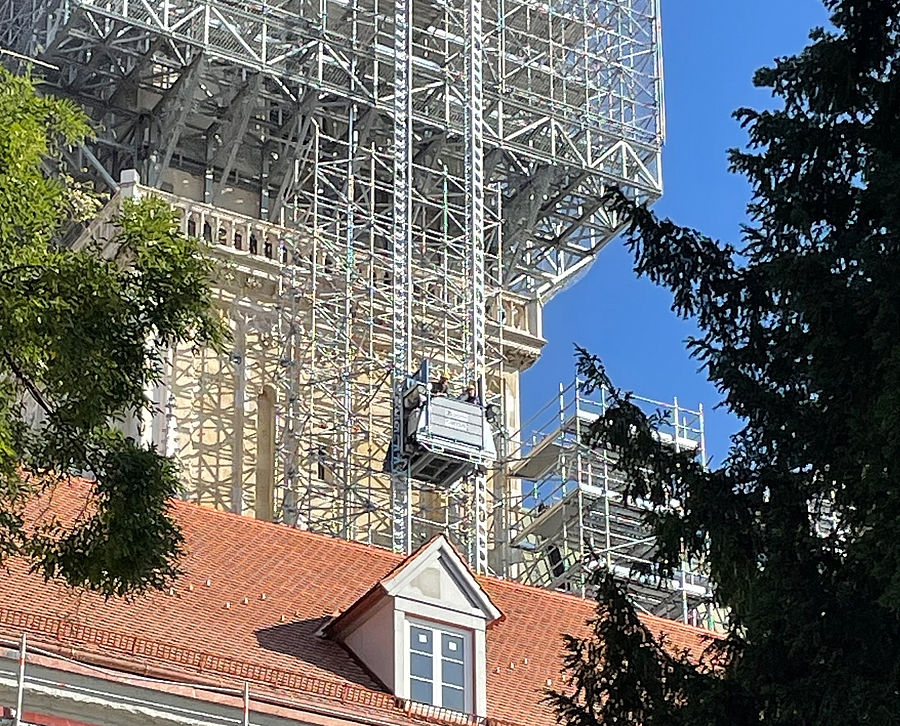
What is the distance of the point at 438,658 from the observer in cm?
2305

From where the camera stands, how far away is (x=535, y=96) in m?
42.4

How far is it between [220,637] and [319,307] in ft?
55.2

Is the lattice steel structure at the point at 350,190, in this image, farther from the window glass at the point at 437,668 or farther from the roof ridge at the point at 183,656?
the roof ridge at the point at 183,656

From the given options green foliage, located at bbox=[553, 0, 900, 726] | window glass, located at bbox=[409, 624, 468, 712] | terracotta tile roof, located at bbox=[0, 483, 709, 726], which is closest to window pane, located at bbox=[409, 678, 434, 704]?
window glass, located at bbox=[409, 624, 468, 712]

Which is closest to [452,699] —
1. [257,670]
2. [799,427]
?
[257,670]


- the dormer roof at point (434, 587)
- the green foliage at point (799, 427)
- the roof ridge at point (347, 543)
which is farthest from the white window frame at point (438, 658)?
the green foliage at point (799, 427)

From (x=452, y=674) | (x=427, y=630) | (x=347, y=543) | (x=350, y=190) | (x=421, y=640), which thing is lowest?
(x=452, y=674)

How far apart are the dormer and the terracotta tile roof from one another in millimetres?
247

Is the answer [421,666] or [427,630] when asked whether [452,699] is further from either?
[427,630]

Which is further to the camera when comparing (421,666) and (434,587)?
(434,587)

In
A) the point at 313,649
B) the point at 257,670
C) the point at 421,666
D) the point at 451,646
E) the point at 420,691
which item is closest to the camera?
the point at 257,670

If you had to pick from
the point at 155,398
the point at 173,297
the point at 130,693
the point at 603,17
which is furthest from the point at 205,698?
the point at 603,17

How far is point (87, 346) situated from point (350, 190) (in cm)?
2523

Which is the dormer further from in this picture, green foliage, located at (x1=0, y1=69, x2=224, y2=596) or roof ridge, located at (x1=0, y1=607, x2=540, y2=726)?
green foliage, located at (x1=0, y1=69, x2=224, y2=596)
